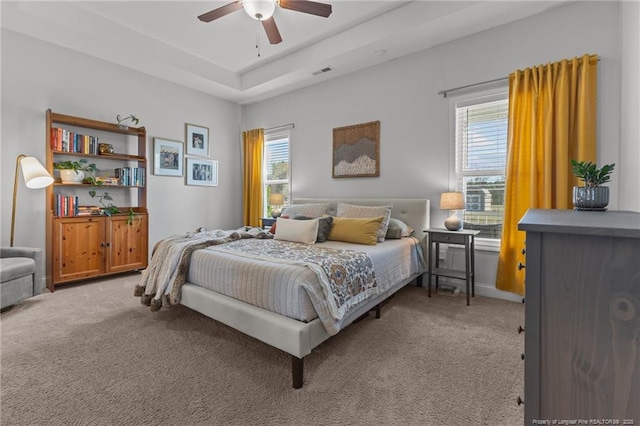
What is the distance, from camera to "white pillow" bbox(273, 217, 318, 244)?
10.0 feet

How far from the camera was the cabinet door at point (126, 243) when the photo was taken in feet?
12.3

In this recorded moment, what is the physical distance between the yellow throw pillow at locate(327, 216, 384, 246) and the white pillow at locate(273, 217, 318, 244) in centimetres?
27

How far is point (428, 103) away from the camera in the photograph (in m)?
3.61

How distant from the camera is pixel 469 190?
342 centimetres

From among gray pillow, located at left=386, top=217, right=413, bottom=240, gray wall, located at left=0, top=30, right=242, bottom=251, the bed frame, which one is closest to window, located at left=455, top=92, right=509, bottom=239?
gray pillow, located at left=386, top=217, right=413, bottom=240

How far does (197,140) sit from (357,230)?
3486 mm

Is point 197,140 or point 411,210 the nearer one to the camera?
point 411,210

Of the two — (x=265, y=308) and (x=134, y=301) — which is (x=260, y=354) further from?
(x=134, y=301)

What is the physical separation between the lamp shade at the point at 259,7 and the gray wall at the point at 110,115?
2796 mm

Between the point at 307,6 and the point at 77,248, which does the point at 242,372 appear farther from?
the point at 77,248

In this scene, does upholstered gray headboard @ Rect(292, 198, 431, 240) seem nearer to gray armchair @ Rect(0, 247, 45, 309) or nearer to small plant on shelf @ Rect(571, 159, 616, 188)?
small plant on shelf @ Rect(571, 159, 616, 188)

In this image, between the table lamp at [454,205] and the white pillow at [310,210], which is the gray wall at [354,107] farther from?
the white pillow at [310,210]

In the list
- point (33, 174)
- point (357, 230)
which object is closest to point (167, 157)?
point (33, 174)

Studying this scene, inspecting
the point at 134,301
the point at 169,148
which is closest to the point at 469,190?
the point at 134,301
